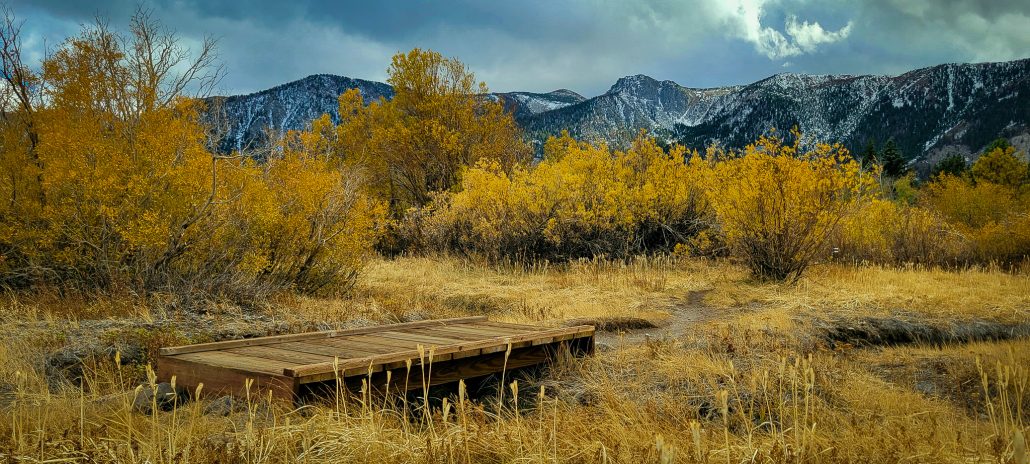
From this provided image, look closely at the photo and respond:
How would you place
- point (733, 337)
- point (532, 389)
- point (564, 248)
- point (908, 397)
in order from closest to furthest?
point (908, 397) < point (532, 389) < point (733, 337) < point (564, 248)

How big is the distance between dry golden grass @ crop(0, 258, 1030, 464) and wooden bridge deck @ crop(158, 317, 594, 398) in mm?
190

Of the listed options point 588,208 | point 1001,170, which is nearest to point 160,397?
point 588,208

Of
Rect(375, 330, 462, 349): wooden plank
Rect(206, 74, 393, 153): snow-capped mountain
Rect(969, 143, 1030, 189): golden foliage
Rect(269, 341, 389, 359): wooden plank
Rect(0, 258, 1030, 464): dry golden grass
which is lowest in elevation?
Rect(0, 258, 1030, 464): dry golden grass

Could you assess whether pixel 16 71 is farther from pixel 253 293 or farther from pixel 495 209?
pixel 495 209

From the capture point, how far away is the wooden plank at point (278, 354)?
530 centimetres

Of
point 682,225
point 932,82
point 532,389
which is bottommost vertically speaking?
point 532,389

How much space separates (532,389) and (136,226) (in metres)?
6.04

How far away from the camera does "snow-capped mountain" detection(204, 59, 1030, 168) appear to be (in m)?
120

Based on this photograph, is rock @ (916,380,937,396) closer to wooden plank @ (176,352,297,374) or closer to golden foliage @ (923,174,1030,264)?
wooden plank @ (176,352,297,374)

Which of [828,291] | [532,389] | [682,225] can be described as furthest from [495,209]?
[532,389]

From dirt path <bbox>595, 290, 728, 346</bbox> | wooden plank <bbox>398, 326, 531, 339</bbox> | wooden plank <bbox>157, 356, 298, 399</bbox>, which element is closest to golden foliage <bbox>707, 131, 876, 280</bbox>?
dirt path <bbox>595, 290, 728, 346</bbox>

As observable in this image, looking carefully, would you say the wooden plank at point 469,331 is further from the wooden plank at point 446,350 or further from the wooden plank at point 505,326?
the wooden plank at point 446,350

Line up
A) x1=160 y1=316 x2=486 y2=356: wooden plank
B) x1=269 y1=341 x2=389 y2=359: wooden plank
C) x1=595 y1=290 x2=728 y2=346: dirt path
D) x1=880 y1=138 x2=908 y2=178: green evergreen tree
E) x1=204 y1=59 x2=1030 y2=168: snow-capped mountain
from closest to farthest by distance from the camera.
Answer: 1. x1=269 y1=341 x2=389 y2=359: wooden plank
2. x1=160 y1=316 x2=486 y2=356: wooden plank
3. x1=595 y1=290 x2=728 y2=346: dirt path
4. x1=880 y1=138 x2=908 y2=178: green evergreen tree
5. x1=204 y1=59 x2=1030 y2=168: snow-capped mountain

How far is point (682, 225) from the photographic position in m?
17.3
